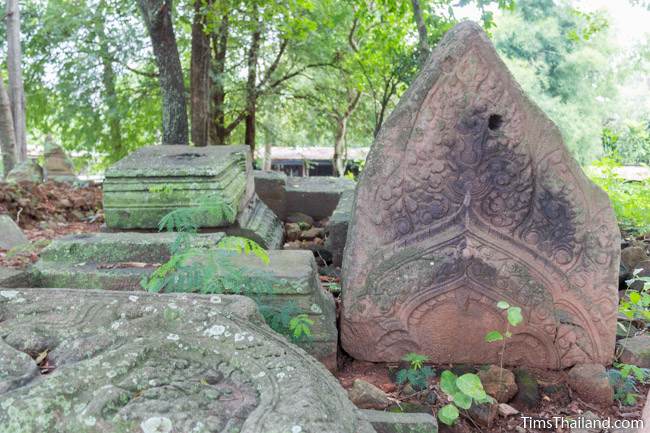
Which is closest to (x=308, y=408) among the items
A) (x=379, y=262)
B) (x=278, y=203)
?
(x=379, y=262)

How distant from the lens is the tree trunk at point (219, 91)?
10524 millimetres

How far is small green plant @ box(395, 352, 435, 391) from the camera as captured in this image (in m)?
2.52

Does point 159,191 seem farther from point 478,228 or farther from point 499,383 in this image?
point 499,383

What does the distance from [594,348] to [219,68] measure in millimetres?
9490

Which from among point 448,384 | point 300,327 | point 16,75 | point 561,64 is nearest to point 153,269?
point 300,327

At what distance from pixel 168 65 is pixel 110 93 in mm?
5261

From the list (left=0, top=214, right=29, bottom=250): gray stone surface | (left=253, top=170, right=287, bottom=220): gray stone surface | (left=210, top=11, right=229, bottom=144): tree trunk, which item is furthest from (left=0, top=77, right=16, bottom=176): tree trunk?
(left=0, top=214, right=29, bottom=250): gray stone surface

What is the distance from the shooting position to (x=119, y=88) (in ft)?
40.4

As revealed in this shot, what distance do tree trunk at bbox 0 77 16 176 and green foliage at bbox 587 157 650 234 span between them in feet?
26.8

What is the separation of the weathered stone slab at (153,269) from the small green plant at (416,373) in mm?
326

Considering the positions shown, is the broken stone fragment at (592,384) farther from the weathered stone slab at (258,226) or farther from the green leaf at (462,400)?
the weathered stone slab at (258,226)

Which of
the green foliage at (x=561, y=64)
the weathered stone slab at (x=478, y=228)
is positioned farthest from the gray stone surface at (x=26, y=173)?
the green foliage at (x=561, y=64)

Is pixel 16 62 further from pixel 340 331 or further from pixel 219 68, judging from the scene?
pixel 340 331

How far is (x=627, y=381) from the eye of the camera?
8.38ft
